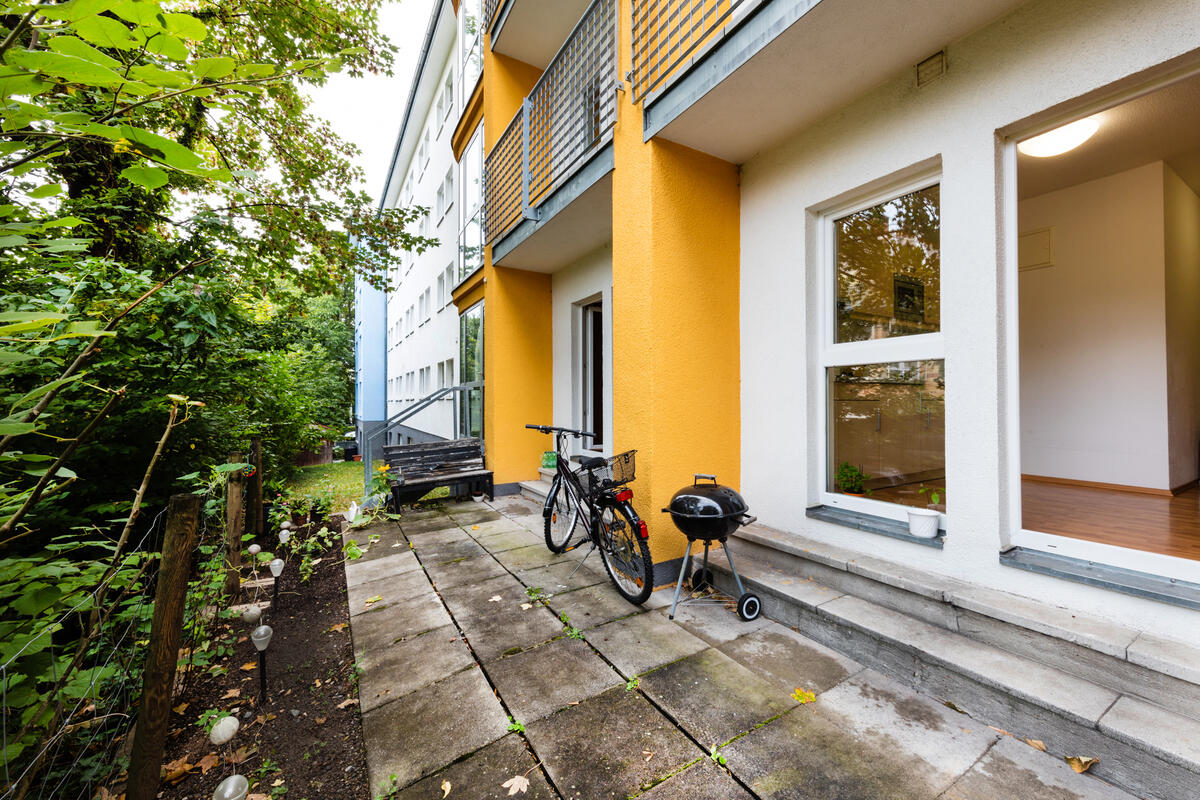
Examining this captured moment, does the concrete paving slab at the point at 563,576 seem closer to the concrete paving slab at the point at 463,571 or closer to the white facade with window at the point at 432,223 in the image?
the concrete paving slab at the point at 463,571

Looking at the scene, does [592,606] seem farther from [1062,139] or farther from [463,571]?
[1062,139]

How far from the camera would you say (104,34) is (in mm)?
785

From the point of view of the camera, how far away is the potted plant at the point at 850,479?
3.52m

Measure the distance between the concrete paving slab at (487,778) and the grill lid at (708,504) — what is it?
1.59m

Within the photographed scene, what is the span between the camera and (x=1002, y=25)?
2510 mm

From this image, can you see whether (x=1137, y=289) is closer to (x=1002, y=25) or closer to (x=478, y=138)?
(x=1002, y=25)

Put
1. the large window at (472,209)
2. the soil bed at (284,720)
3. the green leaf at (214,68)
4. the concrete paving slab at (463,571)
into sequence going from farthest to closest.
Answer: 1. the large window at (472,209)
2. the concrete paving slab at (463,571)
3. the soil bed at (284,720)
4. the green leaf at (214,68)

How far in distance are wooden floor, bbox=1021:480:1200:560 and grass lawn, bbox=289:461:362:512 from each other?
A: 772 centimetres

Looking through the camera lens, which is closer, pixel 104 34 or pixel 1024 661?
pixel 104 34

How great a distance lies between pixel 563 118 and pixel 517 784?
18.7 feet

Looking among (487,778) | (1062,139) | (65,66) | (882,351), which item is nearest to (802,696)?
(487,778)

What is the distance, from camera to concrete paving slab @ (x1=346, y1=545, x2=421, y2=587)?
13.3 ft

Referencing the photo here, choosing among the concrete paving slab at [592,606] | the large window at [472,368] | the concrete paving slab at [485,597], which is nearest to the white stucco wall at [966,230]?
the concrete paving slab at [592,606]

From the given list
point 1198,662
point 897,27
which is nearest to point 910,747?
point 1198,662
